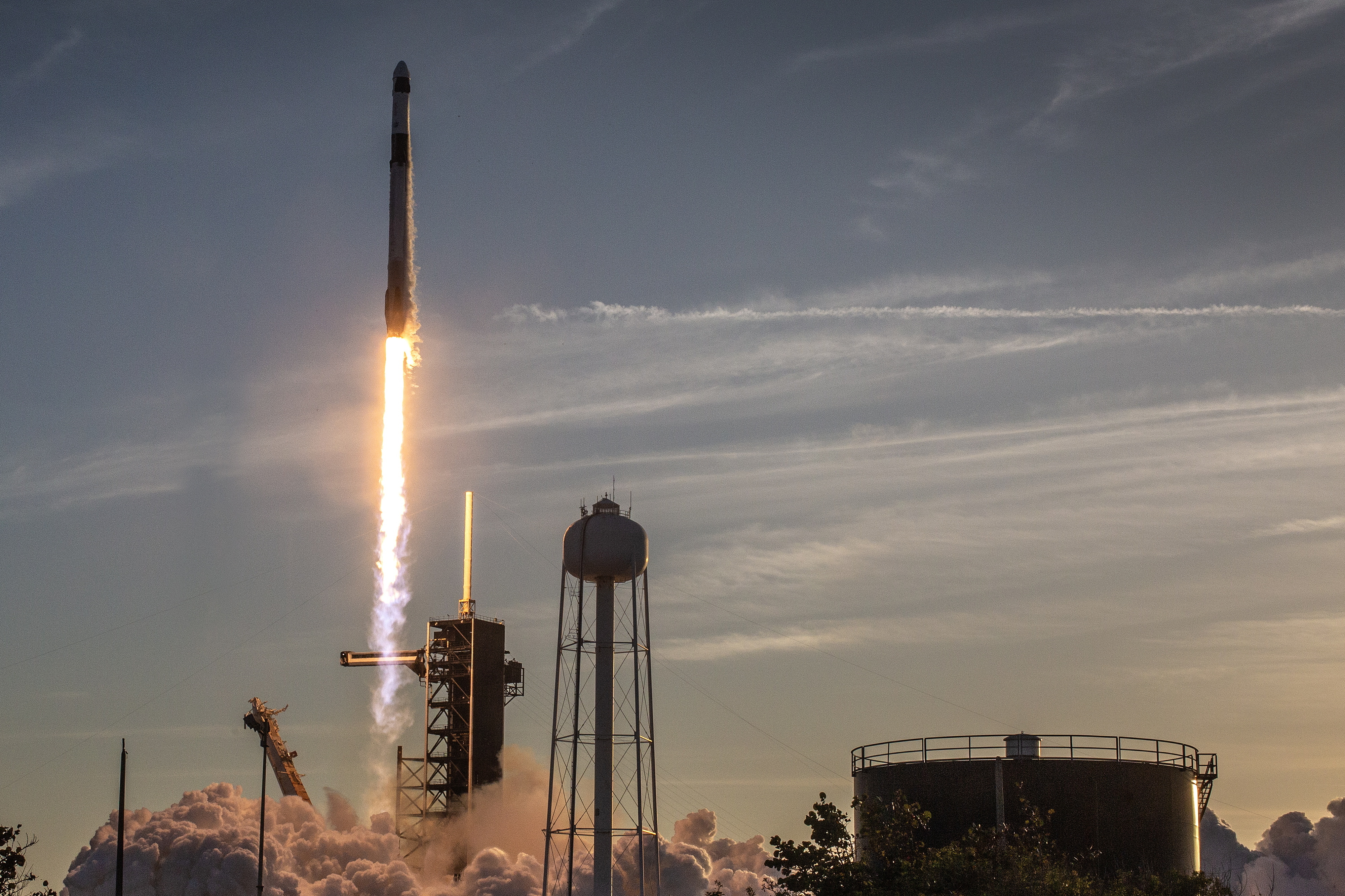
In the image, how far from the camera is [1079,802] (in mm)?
51719

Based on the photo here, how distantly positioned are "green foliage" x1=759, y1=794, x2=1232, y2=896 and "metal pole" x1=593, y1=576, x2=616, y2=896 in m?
15.7

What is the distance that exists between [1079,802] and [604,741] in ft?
74.1

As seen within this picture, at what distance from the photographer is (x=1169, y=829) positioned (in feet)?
172

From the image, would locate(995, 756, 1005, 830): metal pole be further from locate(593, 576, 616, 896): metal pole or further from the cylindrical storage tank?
locate(593, 576, 616, 896): metal pole

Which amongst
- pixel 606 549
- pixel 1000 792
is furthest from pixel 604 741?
pixel 1000 792

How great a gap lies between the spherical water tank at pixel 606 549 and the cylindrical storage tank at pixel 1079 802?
1833 centimetres

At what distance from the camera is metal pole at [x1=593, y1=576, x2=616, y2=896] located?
2682 inches

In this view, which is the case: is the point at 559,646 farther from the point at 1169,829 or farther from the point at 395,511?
the point at 1169,829

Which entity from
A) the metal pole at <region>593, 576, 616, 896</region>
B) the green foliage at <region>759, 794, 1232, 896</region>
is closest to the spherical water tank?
the metal pole at <region>593, 576, 616, 896</region>

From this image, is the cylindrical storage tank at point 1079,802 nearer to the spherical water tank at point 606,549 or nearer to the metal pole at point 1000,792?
the metal pole at point 1000,792

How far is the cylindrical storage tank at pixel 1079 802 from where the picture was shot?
51.4m

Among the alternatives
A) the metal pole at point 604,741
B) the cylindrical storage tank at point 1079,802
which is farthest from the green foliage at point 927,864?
the metal pole at point 604,741

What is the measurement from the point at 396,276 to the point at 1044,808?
108 ft

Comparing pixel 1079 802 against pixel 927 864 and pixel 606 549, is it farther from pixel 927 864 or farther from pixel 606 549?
pixel 606 549
